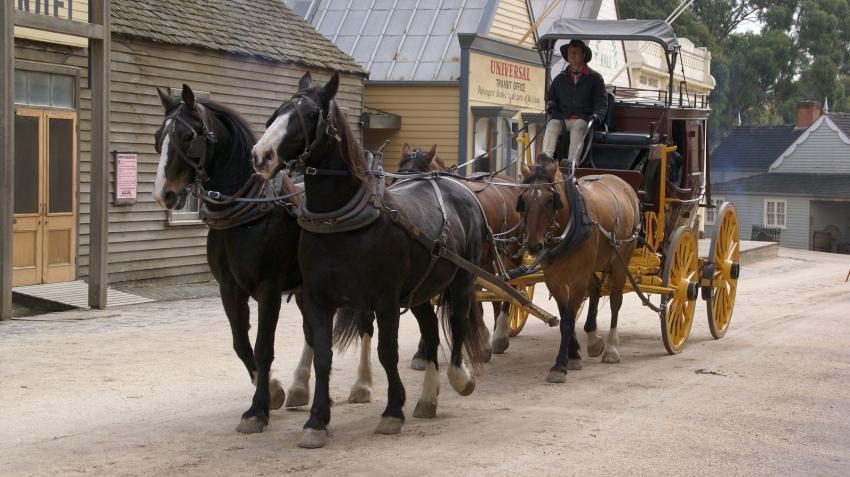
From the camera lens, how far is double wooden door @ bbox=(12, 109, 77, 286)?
13.7 meters

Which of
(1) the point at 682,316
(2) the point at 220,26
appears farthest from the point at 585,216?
(2) the point at 220,26

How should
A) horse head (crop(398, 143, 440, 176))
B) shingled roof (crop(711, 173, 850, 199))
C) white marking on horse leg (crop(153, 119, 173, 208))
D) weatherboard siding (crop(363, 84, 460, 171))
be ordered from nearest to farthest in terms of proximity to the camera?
white marking on horse leg (crop(153, 119, 173, 208)), horse head (crop(398, 143, 440, 176)), weatherboard siding (crop(363, 84, 460, 171)), shingled roof (crop(711, 173, 850, 199))

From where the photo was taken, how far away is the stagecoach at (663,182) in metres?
11.0

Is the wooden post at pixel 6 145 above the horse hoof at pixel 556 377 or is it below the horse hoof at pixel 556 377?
above

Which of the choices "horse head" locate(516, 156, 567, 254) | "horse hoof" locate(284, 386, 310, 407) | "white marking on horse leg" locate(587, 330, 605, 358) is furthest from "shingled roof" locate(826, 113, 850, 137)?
"horse hoof" locate(284, 386, 310, 407)

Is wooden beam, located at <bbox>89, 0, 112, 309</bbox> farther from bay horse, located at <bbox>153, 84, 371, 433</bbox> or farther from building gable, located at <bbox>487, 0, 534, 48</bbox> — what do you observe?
building gable, located at <bbox>487, 0, 534, 48</bbox>

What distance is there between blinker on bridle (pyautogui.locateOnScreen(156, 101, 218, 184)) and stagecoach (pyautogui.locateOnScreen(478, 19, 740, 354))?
4328mm

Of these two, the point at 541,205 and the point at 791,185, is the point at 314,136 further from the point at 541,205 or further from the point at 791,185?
the point at 791,185

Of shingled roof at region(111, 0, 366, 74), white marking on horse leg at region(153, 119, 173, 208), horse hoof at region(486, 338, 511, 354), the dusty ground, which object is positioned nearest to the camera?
the dusty ground

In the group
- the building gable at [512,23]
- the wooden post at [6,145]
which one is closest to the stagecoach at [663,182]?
the wooden post at [6,145]

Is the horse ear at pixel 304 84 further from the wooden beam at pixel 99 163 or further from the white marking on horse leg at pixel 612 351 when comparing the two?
the wooden beam at pixel 99 163

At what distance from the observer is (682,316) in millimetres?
11125

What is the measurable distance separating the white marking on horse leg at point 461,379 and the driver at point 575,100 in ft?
12.1

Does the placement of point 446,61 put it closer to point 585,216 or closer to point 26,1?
point 26,1
